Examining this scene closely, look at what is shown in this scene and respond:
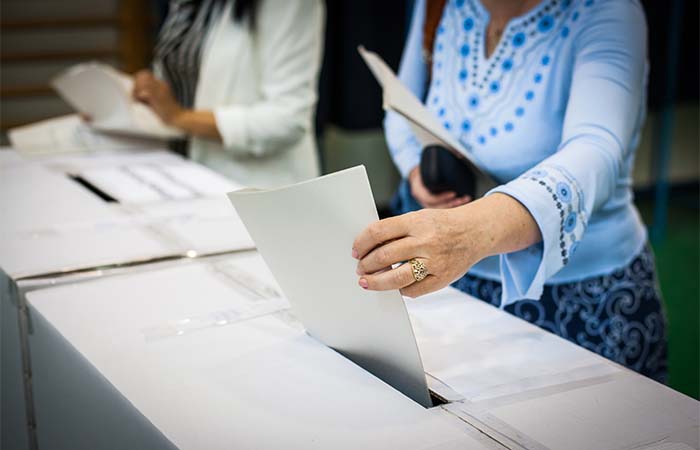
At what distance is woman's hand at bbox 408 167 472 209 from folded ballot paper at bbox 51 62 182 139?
1018mm

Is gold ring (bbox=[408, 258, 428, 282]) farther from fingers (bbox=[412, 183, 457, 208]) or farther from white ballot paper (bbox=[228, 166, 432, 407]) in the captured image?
fingers (bbox=[412, 183, 457, 208])

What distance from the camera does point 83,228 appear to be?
1.56 meters

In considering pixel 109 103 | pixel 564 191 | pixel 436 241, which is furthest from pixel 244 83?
pixel 436 241

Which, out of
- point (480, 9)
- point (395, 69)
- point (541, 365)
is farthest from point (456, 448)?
point (395, 69)

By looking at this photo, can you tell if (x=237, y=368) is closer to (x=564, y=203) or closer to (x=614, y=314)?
(x=564, y=203)

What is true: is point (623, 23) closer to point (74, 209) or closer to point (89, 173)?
point (74, 209)

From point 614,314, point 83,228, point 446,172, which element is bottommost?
point 614,314

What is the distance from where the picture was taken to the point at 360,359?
1.03 m

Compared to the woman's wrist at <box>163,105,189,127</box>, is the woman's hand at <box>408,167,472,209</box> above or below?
below

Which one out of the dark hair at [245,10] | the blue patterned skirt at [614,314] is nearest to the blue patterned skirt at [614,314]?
the blue patterned skirt at [614,314]

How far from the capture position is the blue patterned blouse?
3.71 ft

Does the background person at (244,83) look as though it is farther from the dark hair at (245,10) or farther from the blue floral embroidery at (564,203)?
the blue floral embroidery at (564,203)

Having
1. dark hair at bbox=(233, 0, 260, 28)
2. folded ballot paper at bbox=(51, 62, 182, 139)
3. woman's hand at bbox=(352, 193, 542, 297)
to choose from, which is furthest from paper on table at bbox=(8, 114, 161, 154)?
woman's hand at bbox=(352, 193, 542, 297)

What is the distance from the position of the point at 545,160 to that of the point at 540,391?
332 mm
